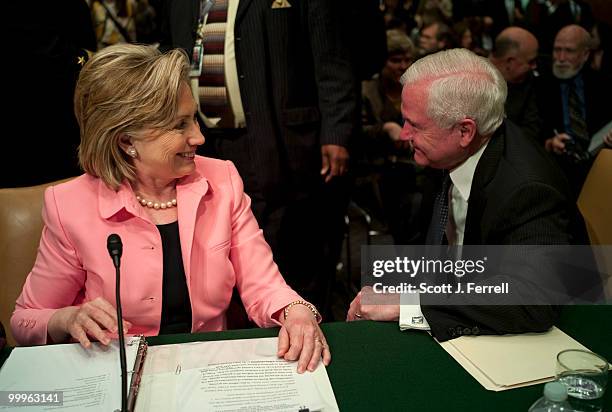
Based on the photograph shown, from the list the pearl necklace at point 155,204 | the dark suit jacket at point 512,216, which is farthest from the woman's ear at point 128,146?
the dark suit jacket at point 512,216

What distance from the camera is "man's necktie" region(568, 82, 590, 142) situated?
3.80m

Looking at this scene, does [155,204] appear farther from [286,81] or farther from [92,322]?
→ [286,81]

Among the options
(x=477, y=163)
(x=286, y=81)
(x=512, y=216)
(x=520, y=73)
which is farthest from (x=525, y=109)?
(x=512, y=216)

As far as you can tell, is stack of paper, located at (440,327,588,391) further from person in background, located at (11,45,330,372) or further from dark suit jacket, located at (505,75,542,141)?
dark suit jacket, located at (505,75,542,141)

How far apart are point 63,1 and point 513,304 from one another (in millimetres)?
2011

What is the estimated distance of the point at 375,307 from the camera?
1715 mm

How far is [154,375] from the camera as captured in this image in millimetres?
1486

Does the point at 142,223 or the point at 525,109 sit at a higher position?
the point at 142,223

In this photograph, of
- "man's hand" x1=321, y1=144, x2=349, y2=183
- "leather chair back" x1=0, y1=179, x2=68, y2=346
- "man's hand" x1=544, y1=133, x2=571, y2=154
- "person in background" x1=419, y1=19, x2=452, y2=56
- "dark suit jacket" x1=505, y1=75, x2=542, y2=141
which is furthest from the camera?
"person in background" x1=419, y1=19, x2=452, y2=56

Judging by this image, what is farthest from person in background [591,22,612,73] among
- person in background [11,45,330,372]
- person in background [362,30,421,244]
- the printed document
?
the printed document

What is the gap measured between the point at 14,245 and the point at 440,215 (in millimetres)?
1308

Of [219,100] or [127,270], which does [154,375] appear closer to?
[127,270]

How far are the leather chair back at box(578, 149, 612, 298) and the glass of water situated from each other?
865 mm

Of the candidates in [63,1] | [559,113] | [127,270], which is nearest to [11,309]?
[127,270]
